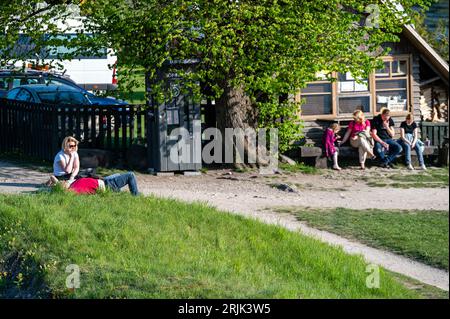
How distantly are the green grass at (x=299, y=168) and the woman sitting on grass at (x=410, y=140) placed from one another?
215 cm

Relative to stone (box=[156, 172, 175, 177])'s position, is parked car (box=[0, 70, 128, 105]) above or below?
above

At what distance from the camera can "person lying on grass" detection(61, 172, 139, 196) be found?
16469 mm

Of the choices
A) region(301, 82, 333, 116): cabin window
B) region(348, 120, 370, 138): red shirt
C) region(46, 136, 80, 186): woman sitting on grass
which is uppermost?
region(301, 82, 333, 116): cabin window

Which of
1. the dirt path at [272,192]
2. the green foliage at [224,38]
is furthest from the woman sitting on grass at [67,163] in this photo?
the green foliage at [224,38]

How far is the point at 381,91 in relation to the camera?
25.6 m

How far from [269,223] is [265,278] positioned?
11.4ft

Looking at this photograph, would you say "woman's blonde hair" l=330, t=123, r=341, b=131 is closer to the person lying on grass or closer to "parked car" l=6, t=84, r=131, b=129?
"parked car" l=6, t=84, r=131, b=129

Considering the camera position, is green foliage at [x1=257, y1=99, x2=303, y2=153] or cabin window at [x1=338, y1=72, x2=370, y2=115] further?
cabin window at [x1=338, y1=72, x2=370, y2=115]

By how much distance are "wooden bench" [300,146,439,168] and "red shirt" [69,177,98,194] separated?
24.8 ft

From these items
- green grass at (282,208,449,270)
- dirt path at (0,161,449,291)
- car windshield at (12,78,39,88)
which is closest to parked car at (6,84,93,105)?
car windshield at (12,78,39,88)

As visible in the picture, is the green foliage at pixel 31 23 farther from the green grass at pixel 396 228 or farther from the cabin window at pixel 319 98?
the green grass at pixel 396 228

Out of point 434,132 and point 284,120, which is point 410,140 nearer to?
point 434,132

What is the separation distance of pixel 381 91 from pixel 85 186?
36.2 ft
